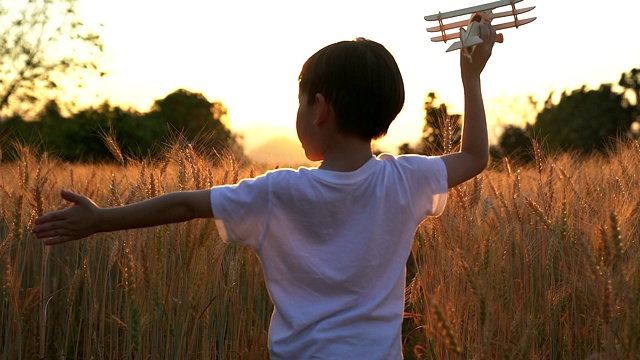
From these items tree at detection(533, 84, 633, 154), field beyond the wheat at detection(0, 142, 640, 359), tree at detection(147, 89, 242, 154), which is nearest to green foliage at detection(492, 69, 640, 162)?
tree at detection(533, 84, 633, 154)

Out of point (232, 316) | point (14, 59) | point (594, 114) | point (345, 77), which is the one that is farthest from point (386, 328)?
point (594, 114)

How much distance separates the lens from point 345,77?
53.1 inches

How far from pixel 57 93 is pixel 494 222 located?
16239 mm

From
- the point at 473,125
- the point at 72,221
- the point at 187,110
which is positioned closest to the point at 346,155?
the point at 473,125

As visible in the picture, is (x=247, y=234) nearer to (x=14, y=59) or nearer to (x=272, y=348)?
(x=272, y=348)

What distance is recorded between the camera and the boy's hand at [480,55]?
61.3 inches

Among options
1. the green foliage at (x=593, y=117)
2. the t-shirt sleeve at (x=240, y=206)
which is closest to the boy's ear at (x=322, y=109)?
the t-shirt sleeve at (x=240, y=206)

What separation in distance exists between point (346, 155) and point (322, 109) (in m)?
0.09

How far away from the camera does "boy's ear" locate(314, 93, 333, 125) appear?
53.3 inches

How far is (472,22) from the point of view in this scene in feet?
A: 5.09

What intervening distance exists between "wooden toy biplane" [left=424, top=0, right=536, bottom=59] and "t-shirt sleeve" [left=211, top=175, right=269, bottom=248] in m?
0.49

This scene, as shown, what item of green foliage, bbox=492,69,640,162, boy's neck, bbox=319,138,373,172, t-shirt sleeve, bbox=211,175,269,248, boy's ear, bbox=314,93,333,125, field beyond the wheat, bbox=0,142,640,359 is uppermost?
green foliage, bbox=492,69,640,162

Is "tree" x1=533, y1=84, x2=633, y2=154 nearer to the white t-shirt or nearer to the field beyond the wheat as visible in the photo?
the field beyond the wheat

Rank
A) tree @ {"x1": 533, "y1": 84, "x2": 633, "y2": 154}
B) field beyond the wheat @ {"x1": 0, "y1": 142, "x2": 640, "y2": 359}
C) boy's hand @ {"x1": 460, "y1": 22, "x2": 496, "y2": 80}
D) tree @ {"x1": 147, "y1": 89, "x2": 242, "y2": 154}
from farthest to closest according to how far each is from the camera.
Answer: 1. tree @ {"x1": 533, "y1": 84, "x2": 633, "y2": 154}
2. tree @ {"x1": 147, "y1": 89, "x2": 242, "y2": 154}
3. field beyond the wheat @ {"x1": 0, "y1": 142, "x2": 640, "y2": 359}
4. boy's hand @ {"x1": 460, "y1": 22, "x2": 496, "y2": 80}
